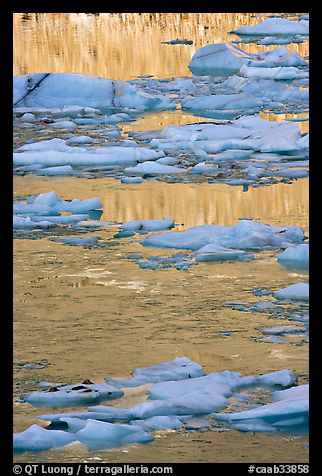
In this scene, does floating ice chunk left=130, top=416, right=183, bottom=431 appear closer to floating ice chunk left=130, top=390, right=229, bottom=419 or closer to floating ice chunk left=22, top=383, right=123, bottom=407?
floating ice chunk left=130, top=390, right=229, bottom=419

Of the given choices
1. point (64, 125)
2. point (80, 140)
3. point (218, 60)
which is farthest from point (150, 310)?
point (218, 60)

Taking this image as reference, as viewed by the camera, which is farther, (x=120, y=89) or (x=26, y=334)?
(x=120, y=89)

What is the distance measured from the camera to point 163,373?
4367mm

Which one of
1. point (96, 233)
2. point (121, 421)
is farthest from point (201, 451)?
point (96, 233)

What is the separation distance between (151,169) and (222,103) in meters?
3.52

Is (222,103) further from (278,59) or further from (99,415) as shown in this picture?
(99,415)

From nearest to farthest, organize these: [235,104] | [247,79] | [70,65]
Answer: [235,104] < [247,79] < [70,65]

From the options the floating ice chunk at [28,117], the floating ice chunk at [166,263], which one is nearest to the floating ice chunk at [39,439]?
the floating ice chunk at [166,263]

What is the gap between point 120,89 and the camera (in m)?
12.1

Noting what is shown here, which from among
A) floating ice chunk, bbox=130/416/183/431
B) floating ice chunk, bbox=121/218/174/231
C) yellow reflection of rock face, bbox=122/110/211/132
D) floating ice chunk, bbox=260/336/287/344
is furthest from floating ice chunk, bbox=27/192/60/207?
floating ice chunk, bbox=130/416/183/431

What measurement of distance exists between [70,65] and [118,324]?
9.92 metres

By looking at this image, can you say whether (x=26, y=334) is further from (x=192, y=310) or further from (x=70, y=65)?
(x=70, y=65)

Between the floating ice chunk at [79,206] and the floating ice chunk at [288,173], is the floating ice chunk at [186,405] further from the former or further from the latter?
the floating ice chunk at [288,173]

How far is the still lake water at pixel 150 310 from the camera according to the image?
380 cm
